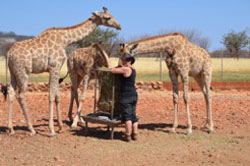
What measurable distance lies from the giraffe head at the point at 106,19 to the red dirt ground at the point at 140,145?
263 centimetres

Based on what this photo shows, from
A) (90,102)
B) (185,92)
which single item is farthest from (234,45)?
(185,92)

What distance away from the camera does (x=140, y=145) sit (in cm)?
812

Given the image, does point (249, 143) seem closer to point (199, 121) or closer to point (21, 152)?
point (199, 121)

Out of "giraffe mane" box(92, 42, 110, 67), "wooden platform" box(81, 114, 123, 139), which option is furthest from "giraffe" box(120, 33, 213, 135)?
"wooden platform" box(81, 114, 123, 139)

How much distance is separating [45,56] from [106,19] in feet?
5.90

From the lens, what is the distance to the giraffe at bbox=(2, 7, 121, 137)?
27.5 ft

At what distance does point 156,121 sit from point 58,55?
12.5 ft

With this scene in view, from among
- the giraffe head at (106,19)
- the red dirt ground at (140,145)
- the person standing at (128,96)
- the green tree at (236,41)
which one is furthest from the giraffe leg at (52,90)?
the green tree at (236,41)

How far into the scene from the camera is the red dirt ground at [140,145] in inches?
275

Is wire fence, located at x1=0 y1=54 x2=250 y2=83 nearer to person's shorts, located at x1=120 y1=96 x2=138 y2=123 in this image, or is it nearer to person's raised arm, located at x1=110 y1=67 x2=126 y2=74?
person's shorts, located at x1=120 y1=96 x2=138 y2=123

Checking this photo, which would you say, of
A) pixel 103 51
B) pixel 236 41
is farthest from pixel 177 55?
pixel 236 41

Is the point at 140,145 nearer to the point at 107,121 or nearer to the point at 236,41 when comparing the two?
the point at 107,121

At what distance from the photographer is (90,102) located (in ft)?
47.7

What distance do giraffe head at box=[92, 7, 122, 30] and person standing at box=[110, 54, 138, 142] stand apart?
4.12 feet
